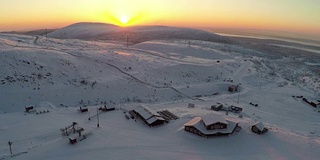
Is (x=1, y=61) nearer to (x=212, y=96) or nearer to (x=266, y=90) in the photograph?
(x=212, y=96)

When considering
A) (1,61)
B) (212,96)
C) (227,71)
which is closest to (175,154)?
(212,96)

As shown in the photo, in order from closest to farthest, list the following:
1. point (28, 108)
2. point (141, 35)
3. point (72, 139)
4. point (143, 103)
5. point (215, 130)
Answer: point (72, 139) < point (215, 130) < point (28, 108) < point (143, 103) < point (141, 35)

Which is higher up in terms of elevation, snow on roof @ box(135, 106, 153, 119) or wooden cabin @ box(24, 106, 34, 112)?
snow on roof @ box(135, 106, 153, 119)

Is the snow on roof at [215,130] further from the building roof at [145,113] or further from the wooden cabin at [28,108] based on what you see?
the wooden cabin at [28,108]

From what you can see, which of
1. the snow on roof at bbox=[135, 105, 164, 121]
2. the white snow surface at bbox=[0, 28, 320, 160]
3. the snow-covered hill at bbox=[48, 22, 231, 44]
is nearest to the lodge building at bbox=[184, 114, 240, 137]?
the white snow surface at bbox=[0, 28, 320, 160]

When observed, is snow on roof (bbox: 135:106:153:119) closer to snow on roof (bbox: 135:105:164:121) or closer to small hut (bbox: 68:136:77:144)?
snow on roof (bbox: 135:105:164:121)

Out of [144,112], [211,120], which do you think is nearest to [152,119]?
[144,112]

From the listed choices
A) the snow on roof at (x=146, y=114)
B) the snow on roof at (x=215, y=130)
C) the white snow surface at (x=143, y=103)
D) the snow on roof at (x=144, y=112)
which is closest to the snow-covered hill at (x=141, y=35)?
the white snow surface at (x=143, y=103)

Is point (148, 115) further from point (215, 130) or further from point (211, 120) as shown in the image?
point (215, 130)

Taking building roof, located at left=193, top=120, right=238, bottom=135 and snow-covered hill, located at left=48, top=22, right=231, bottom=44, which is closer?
building roof, located at left=193, top=120, right=238, bottom=135
